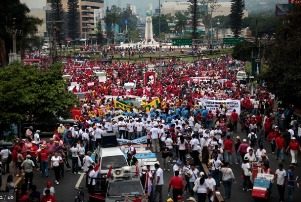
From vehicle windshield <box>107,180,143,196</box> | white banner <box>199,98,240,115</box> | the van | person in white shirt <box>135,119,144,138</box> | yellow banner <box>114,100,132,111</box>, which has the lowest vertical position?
the van

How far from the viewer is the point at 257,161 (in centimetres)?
1708

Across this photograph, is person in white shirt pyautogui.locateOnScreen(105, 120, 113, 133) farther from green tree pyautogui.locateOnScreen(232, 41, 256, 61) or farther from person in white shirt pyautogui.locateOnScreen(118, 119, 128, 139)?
green tree pyautogui.locateOnScreen(232, 41, 256, 61)

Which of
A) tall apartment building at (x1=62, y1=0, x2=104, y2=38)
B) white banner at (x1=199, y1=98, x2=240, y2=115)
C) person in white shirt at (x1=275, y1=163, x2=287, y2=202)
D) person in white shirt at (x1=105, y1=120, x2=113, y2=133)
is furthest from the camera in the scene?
tall apartment building at (x1=62, y1=0, x2=104, y2=38)

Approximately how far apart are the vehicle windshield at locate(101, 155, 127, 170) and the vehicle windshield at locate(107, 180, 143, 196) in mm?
2547

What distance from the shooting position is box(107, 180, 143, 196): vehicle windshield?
1388 centimetres

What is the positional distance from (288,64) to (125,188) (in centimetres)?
1290

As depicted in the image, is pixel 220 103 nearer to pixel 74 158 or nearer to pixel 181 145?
pixel 181 145

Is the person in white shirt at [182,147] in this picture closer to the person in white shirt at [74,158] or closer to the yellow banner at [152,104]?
the person in white shirt at [74,158]

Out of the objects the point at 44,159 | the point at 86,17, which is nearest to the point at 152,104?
the point at 44,159

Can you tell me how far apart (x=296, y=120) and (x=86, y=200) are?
12266 mm

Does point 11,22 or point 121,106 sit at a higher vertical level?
point 11,22

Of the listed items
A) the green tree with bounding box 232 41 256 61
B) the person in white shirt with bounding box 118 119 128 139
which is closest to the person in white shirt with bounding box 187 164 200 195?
the person in white shirt with bounding box 118 119 128 139

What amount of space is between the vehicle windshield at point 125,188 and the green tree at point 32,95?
992cm

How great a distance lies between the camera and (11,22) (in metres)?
41.0
